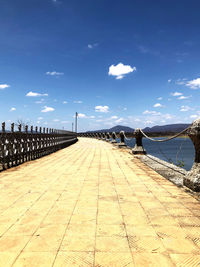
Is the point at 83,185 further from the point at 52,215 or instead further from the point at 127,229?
the point at 127,229

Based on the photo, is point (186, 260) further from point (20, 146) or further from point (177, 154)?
point (20, 146)

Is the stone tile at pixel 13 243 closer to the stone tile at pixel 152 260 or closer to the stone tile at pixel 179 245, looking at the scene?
Result: the stone tile at pixel 152 260

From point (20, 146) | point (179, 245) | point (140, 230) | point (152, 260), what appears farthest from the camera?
point (20, 146)

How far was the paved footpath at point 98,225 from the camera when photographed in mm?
2201

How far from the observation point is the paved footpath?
7.22ft

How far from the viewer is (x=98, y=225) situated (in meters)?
2.94

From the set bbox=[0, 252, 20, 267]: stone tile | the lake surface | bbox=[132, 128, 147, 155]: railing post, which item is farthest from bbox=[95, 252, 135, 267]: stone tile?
bbox=[132, 128, 147, 155]: railing post

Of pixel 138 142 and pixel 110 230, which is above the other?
pixel 138 142

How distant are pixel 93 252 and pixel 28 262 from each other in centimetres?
68

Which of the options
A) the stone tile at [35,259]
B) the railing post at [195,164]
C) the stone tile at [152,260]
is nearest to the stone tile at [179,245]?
the stone tile at [152,260]

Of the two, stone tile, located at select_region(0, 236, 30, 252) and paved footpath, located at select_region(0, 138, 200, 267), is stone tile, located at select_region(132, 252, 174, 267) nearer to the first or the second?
paved footpath, located at select_region(0, 138, 200, 267)

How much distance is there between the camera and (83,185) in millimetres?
5121

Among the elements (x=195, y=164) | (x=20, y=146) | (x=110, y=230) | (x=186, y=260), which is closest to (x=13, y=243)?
(x=110, y=230)

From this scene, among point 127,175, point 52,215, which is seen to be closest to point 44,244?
point 52,215
